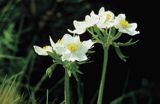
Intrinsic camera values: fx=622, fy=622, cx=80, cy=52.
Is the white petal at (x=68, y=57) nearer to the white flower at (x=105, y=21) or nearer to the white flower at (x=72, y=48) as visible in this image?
the white flower at (x=72, y=48)

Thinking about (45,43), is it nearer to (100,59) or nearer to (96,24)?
(100,59)

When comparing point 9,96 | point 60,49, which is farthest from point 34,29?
point 60,49

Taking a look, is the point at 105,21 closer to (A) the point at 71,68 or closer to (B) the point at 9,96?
(A) the point at 71,68

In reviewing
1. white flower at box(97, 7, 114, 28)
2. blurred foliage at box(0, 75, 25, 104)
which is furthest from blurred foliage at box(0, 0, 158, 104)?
white flower at box(97, 7, 114, 28)

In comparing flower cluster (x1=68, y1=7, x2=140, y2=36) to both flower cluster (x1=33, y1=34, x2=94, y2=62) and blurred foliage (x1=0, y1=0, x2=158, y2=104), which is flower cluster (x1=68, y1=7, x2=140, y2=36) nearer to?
flower cluster (x1=33, y1=34, x2=94, y2=62)

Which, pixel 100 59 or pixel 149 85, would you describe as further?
pixel 149 85

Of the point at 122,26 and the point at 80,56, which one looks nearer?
the point at 80,56

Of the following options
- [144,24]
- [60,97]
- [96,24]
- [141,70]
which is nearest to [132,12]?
[144,24]
